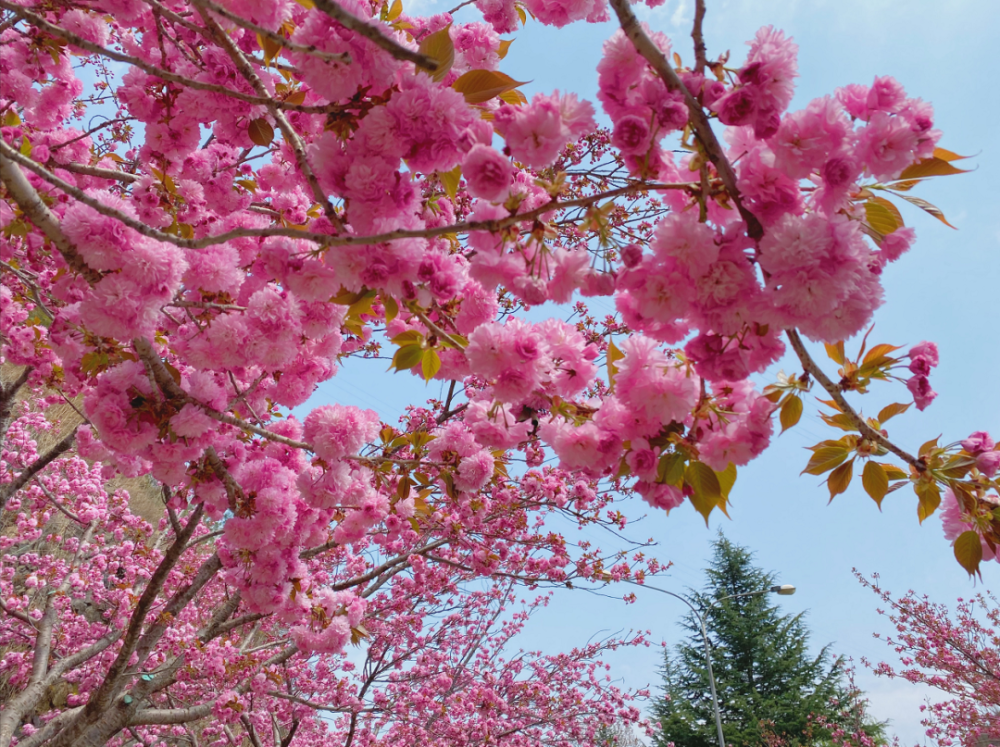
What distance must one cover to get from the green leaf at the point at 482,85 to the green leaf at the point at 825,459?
136 cm

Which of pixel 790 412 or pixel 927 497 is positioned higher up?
pixel 790 412

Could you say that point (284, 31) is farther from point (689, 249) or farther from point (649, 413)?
point (649, 413)

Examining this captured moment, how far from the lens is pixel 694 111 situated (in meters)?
1.22

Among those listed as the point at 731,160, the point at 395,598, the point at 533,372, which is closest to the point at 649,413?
the point at 533,372

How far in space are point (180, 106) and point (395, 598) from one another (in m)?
5.78

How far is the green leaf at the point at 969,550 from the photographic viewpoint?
5.08 ft

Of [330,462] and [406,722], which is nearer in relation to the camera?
[330,462]

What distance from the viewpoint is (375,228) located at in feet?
4.64

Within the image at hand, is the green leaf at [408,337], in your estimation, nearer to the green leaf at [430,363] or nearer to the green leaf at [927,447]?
the green leaf at [430,363]

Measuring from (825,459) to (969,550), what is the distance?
444 mm

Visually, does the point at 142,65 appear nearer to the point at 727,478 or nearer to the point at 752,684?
the point at 727,478

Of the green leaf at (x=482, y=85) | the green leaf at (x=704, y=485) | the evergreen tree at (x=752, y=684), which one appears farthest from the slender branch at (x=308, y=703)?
the evergreen tree at (x=752, y=684)

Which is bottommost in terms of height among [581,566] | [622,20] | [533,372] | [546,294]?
[533,372]

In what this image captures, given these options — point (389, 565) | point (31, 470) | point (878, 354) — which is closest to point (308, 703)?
point (389, 565)
